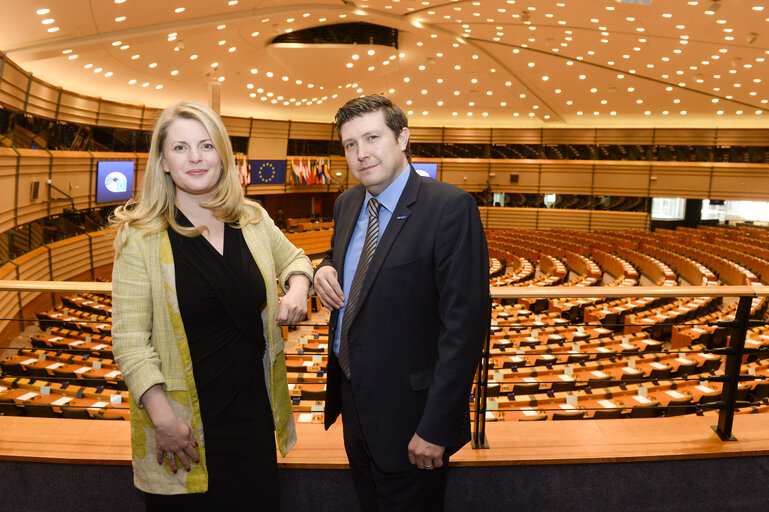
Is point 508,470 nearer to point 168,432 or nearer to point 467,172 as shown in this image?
point 168,432

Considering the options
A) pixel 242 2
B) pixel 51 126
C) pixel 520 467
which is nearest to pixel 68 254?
pixel 51 126

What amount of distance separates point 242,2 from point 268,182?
43.5ft

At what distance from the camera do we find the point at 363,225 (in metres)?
1.85

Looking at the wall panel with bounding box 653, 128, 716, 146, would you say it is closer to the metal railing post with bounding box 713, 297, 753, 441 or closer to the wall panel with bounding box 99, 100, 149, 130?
the wall panel with bounding box 99, 100, 149, 130

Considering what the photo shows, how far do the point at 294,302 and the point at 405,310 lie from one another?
1.24 ft

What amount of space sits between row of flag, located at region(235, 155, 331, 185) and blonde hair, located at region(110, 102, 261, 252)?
2126 centimetres

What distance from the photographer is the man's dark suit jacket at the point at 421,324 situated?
1.57 meters

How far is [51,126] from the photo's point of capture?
14.2 m

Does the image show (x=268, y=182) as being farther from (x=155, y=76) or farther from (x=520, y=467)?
(x=520, y=467)

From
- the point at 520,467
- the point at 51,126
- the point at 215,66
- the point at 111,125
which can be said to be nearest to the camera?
the point at 520,467

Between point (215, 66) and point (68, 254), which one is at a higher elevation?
point (215, 66)

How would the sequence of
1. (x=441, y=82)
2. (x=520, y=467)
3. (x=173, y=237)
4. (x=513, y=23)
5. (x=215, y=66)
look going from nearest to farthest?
1. (x=173, y=237)
2. (x=520, y=467)
3. (x=513, y=23)
4. (x=215, y=66)
5. (x=441, y=82)

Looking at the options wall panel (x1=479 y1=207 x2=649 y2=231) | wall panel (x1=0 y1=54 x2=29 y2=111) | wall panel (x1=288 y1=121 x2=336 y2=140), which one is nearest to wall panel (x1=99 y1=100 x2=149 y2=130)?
wall panel (x1=0 y1=54 x2=29 y2=111)

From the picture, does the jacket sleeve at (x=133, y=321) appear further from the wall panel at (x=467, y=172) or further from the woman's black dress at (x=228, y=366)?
the wall panel at (x=467, y=172)
